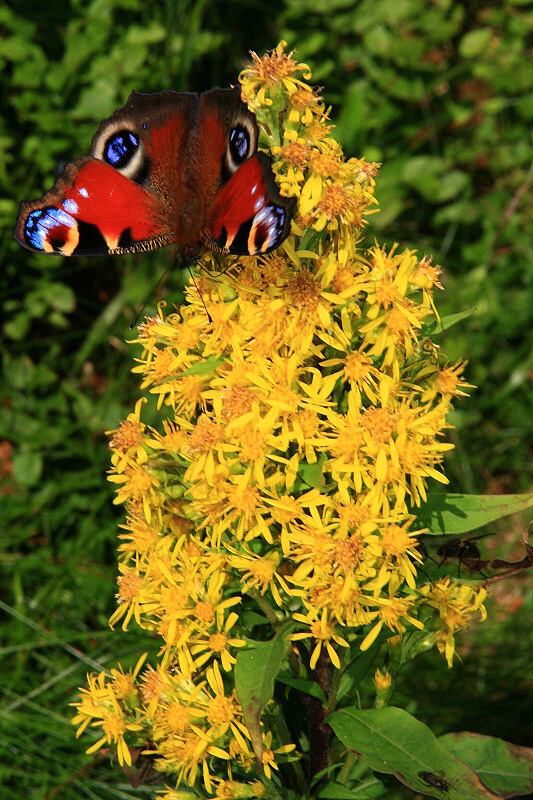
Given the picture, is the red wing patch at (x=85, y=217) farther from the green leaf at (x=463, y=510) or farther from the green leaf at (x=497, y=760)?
the green leaf at (x=497, y=760)

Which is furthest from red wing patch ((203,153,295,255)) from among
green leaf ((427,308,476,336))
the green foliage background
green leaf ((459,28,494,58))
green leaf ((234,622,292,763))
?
green leaf ((459,28,494,58))

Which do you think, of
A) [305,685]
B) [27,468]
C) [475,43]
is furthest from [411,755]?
[475,43]

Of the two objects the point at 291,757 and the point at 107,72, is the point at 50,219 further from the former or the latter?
the point at 107,72

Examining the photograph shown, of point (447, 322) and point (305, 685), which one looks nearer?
point (305, 685)

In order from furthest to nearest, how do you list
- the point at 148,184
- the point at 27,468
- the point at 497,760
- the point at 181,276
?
the point at 181,276
the point at 27,468
the point at 148,184
the point at 497,760

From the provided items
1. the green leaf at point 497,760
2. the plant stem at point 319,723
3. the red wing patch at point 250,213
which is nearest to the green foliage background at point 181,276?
the green leaf at point 497,760

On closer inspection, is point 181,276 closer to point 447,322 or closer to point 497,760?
point 447,322

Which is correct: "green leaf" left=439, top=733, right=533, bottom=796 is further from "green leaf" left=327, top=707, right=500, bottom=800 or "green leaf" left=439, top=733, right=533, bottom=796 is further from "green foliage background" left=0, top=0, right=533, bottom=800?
"green foliage background" left=0, top=0, right=533, bottom=800

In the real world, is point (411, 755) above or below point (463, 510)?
below
